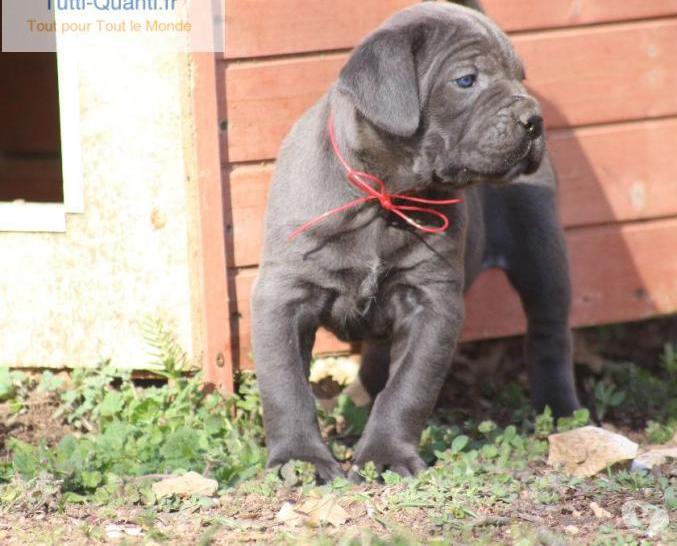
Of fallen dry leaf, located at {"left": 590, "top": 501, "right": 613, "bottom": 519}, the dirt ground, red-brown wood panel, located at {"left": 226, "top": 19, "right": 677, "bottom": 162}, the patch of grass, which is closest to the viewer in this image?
the dirt ground

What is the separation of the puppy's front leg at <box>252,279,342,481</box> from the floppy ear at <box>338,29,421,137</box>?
27.8 inches

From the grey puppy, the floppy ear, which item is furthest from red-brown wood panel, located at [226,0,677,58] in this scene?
the floppy ear

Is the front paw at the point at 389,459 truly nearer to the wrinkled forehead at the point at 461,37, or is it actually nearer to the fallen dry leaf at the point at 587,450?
the fallen dry leaf at the point at 587,450

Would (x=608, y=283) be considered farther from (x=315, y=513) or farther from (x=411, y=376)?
(x=315, y=513)

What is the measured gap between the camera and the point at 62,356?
4734mm

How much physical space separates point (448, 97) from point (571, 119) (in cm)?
160

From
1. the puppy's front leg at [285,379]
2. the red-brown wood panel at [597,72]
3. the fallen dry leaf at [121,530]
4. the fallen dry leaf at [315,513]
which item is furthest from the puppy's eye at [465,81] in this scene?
the fallen dry leaf at [121,530]

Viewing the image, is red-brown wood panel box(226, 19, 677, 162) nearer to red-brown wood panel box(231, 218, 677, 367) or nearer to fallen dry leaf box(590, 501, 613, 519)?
red-brown wood panel box(231, 218, 677, 367)

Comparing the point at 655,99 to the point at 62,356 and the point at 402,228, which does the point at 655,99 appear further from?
the point at 62,356

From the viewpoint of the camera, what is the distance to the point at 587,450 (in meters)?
3.89

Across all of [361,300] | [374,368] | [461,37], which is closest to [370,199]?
[361,300]

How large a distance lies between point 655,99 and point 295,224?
7.09 ft

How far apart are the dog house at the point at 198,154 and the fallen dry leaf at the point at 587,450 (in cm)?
124

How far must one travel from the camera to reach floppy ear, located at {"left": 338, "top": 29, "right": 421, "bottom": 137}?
3547mm
